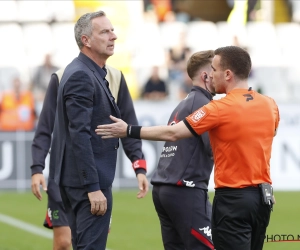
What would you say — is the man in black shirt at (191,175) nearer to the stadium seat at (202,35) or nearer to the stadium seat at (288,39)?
the stadium seat at (202,35)

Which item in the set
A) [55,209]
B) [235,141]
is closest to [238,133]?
[235,141]

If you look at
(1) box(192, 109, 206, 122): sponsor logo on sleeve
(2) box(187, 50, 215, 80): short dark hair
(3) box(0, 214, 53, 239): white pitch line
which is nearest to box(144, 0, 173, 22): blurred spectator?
(3) box(0, 214, 53, 239): white pitch line

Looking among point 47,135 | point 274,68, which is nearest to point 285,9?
point 274,68

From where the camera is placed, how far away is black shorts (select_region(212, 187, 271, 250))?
5043 millimetres

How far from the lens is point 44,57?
1850 cm

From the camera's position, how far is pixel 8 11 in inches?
792

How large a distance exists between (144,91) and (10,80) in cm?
292

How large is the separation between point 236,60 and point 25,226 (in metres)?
6.97

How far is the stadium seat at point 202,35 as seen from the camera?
2028 centimetres

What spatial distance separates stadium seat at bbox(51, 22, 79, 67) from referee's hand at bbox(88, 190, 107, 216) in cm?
1391

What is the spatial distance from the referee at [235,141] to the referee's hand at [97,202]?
38 cm

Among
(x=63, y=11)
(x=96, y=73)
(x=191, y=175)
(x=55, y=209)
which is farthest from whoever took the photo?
(x=63, y=11)

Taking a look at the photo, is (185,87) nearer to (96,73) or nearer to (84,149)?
(96,73)

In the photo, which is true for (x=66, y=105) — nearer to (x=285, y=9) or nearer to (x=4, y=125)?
(x=4, y=125)
